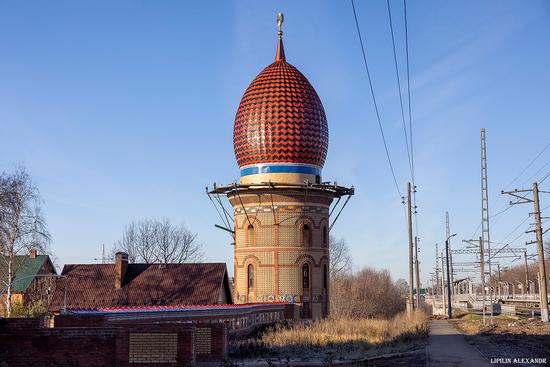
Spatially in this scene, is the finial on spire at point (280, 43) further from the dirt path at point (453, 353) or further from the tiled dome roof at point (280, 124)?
the dirt path at point (453, 353)

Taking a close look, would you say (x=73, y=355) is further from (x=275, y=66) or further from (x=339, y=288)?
(x=339, y=288)

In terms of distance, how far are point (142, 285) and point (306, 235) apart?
1296 centimetres

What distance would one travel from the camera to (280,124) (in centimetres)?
4184

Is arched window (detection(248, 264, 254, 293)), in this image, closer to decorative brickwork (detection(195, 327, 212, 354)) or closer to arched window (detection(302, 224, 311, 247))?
arched window (detection(302, 224, 311, 247))

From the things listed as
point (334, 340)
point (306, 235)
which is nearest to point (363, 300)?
point (306, 235)

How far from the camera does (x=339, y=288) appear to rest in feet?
202

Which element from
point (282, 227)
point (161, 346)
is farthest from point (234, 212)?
point (161, 346)

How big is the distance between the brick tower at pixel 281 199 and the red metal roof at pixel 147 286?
515cm

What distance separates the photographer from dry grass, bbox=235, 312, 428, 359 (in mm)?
25256

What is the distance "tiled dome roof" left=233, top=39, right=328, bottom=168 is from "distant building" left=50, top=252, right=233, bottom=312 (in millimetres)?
9485

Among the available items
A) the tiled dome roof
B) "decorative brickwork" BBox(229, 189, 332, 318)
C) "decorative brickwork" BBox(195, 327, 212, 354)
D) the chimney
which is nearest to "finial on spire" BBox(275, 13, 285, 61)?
the tiled dome roof

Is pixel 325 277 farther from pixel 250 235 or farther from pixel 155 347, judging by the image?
pixel 155 347

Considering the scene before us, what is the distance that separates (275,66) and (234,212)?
9597 mm

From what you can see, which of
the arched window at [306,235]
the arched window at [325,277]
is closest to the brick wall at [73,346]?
the arched window at [306,235]
